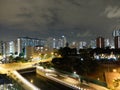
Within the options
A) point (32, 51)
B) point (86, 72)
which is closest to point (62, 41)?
point (32, 51)

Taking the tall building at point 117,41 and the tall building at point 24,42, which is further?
the tall building at point 24,42

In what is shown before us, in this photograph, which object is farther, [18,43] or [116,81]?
[18,43]

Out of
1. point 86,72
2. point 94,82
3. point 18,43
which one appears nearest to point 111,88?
point 94,82

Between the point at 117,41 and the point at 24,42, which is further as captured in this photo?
the point at 24,42

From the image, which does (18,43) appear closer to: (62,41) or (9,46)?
→ (9,46)

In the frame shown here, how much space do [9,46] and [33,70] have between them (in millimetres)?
37465

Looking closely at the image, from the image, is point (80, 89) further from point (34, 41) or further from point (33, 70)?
point (34, 41)

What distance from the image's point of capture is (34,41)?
215 ft

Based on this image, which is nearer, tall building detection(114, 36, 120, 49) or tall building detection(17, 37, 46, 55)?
tall building detection(114, 36, 120, 49)

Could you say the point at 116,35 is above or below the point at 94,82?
above

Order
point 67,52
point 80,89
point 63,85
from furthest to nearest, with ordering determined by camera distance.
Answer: point 67,52
point 63,85
point 80,89

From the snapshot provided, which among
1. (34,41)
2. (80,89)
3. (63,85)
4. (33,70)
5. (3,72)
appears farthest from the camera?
(34,41)

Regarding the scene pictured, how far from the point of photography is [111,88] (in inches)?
453

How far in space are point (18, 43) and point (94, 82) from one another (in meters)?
46.8
